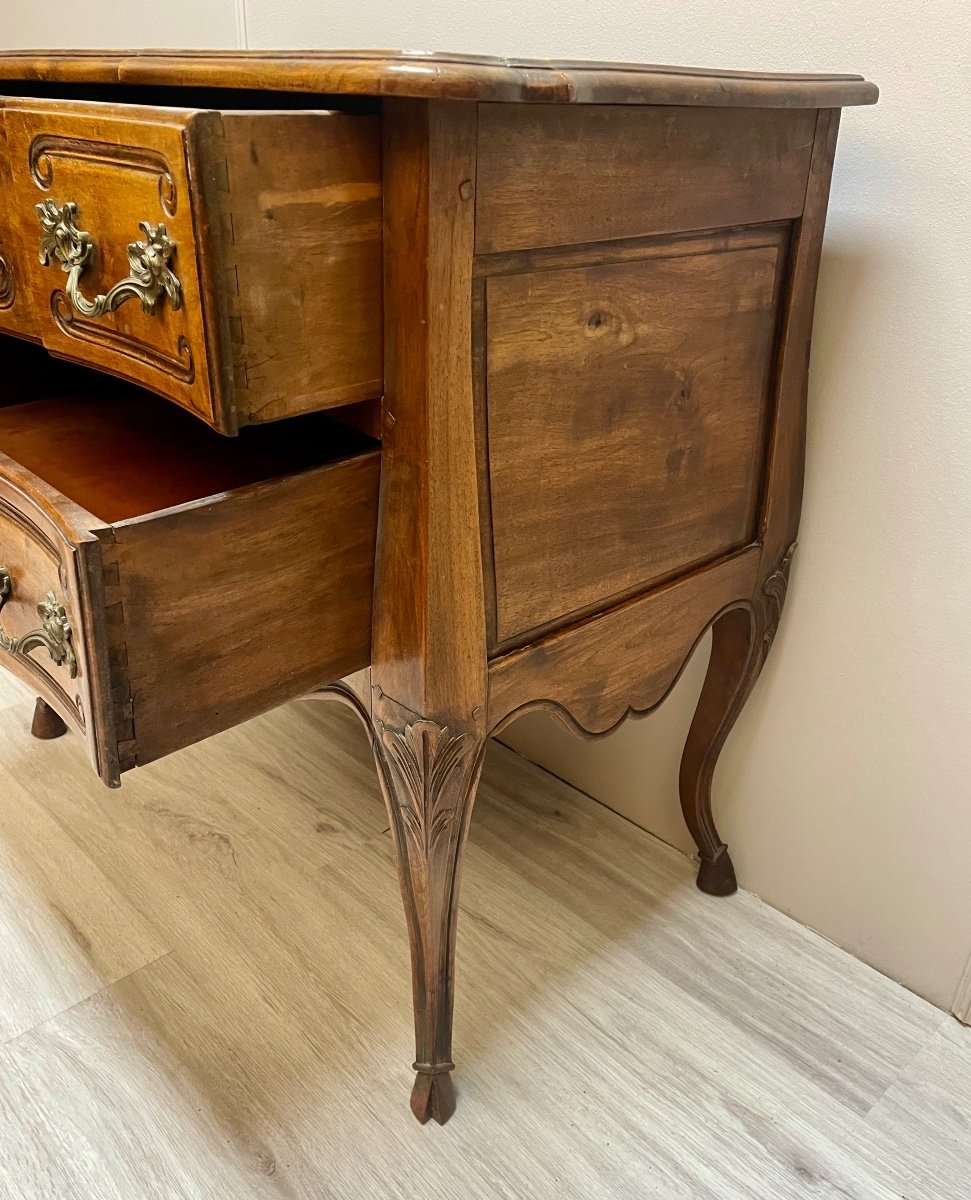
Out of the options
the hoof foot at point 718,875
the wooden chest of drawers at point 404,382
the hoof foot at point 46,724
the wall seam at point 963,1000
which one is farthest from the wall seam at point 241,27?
the wall seam at point 963,1000

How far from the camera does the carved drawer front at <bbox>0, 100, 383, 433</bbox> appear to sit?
0.50 m

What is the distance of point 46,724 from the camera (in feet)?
4.29

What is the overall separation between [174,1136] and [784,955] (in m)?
0.59

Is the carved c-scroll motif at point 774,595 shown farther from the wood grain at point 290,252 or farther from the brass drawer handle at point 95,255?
the brass drawer handle at point 95,255

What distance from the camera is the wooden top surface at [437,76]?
1.58ft

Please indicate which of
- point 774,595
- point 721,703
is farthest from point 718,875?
point 774,595

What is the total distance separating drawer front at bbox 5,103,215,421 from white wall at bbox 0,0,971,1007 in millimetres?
543

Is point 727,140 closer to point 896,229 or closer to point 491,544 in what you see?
point 896,229

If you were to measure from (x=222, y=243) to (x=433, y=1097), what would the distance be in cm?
68

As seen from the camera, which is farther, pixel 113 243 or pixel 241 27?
pixel 241 27

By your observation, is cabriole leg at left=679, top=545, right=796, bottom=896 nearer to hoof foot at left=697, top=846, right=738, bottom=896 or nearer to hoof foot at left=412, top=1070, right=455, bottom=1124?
hoof foot at left=697, top=846, right=738, bottom=896

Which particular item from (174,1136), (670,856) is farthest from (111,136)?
(670,856)

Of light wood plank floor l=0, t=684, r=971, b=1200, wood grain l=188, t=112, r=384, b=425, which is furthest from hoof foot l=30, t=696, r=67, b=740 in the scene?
wood grain l=188, t=112, r=384, b=425

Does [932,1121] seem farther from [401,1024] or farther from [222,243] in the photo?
[222,243]
